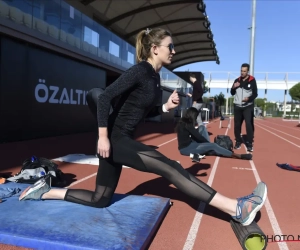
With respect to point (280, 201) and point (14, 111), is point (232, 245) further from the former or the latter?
point (14, 111)

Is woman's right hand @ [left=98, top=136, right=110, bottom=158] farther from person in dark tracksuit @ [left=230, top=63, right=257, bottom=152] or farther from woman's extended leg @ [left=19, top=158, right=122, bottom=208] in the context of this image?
person in dark tracksuit @ [left=230, top=63, right=257, bottom=152]

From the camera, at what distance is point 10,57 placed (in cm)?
880

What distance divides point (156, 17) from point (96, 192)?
19.2 m

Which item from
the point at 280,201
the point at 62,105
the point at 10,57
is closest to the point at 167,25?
the point at 62,105

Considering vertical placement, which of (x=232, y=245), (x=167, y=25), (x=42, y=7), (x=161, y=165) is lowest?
(x=232, y=245)

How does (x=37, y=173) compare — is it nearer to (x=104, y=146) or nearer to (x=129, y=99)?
(x=104, y=146)

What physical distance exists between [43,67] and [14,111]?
1.95 metres

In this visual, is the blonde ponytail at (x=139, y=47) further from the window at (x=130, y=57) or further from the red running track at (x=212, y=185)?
the window at (x=130, y=57)

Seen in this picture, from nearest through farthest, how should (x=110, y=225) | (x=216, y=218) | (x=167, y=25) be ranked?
(x=110, y=225) < (x=216, y=218) < (x=167, y=25)

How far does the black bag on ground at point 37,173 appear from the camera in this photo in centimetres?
436

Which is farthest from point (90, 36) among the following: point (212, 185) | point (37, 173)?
point (212, 185)

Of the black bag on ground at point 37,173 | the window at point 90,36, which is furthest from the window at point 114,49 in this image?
the black bag on ground at point 37,173

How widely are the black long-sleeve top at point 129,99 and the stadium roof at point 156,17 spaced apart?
623 inches

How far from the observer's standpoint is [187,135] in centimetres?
749
